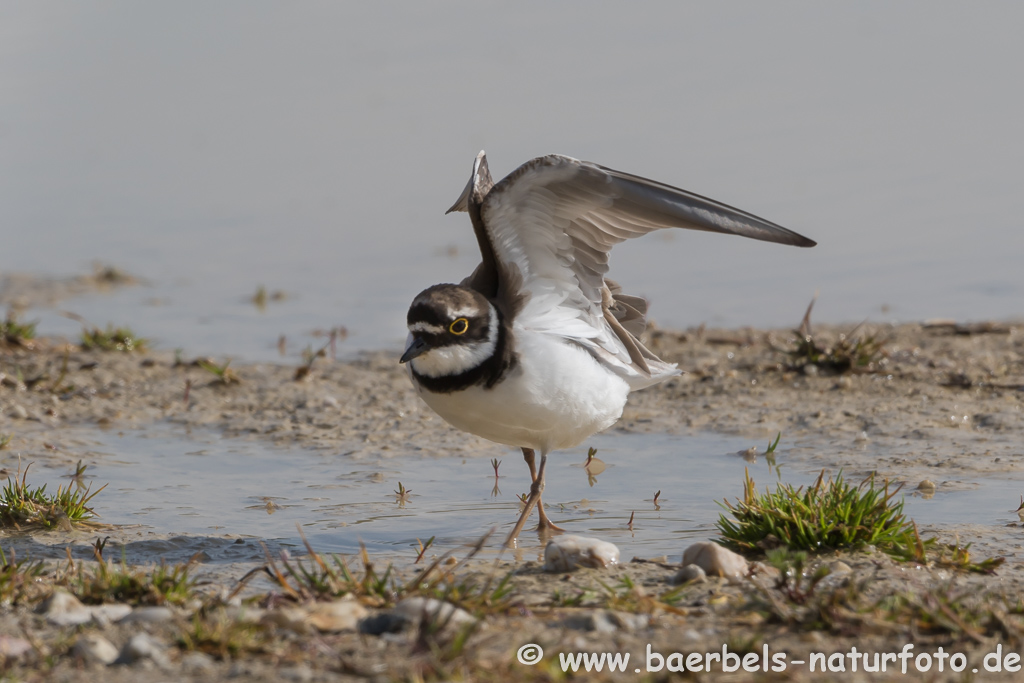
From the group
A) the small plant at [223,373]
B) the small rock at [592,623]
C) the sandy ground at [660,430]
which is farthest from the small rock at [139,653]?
the small plant at [223,373]

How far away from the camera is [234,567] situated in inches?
199

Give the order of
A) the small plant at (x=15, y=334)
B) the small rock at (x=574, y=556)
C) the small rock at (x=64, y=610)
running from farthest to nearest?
the small plant at (x=15, y=334) → the small rock at (x=574, y=556) → the small rock at (x=64, y=610)

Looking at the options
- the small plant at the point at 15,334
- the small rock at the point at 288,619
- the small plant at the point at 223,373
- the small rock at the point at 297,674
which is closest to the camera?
the small rock at the point at 297,674

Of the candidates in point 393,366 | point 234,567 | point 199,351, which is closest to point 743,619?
point 234,567

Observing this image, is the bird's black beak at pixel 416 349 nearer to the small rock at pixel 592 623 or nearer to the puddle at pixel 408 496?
the puddle at pixel 408 496

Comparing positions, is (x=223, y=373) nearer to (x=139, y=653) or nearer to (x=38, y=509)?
(x=38, y=509)

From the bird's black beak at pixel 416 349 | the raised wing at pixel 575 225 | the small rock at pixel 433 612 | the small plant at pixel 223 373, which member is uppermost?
the raised wing at pixel 575 225

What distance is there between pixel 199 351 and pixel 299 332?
1058 millimetres

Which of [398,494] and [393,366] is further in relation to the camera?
[393,366]

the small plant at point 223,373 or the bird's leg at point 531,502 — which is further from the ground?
the small plant at point 223,373

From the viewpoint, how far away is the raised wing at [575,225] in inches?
200

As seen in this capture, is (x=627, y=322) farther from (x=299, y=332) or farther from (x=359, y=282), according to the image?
(x=359, y=282)

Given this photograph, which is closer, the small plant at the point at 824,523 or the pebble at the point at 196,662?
the pebble at the point at 196,662

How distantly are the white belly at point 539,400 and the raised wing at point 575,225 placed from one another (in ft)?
0.65
